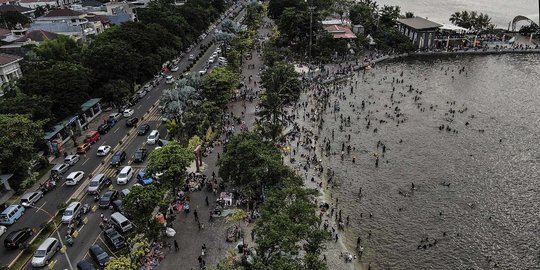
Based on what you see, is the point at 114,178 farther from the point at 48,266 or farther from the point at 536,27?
the point at 536,27

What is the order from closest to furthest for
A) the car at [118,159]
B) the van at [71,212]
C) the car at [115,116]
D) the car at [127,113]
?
the van at [71,212]
the car at [118,159]
the car at [115,116]
the car at [127,113]

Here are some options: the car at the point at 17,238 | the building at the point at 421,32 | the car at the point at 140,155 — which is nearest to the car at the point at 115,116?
the car at the point at 140,155

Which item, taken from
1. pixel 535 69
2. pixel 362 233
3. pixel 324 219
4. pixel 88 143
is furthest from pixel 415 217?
pixel 535 69

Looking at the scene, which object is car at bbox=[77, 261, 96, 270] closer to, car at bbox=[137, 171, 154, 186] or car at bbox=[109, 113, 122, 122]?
car at bbox=[137, 171, 154, 186]

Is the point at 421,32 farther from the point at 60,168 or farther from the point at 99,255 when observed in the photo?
the point at 99,255

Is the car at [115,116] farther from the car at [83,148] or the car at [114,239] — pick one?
the car at [114,239]
